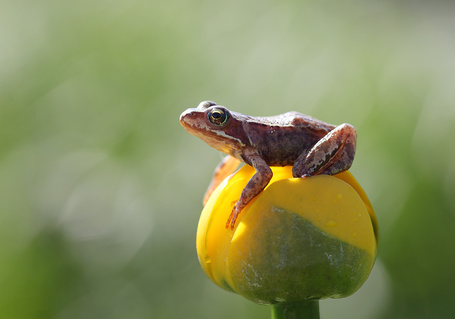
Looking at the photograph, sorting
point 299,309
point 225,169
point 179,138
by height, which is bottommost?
point 179,138

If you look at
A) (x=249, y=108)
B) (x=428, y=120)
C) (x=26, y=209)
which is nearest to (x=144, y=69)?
(x=249, y=108)

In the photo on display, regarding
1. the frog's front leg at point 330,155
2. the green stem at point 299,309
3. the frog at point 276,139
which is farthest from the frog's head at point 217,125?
the green stem at point 299,309

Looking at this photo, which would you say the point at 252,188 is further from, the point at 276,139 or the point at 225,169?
the point at 225,169

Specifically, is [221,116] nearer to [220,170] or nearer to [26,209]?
[220,170]

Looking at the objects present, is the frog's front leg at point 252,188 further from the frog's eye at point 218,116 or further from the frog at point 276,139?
the frog's eye at point 218,116

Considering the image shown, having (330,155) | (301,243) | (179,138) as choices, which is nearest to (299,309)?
(301,243)

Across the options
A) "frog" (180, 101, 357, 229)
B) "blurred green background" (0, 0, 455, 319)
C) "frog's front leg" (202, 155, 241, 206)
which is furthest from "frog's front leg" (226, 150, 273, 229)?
"blurred green background" (0, 0, 455, 319)

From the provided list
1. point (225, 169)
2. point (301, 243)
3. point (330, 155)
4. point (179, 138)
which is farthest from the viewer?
point (179, 138)
